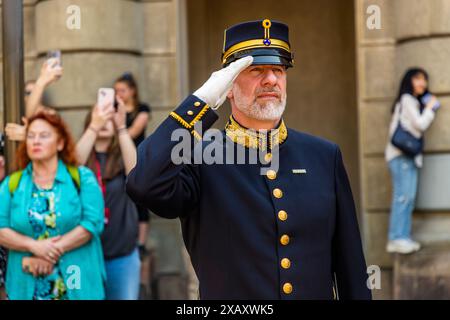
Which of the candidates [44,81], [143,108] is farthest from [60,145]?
[143,108]

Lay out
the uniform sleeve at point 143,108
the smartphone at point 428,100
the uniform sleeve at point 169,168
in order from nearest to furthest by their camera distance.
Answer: the uniform sleeve at point 169,168 < the smartphone at point 428,100 < the uniform sleeve at point 143,108

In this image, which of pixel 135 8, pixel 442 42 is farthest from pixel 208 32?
pixel 442 42

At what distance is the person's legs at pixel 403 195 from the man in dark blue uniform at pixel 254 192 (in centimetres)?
411

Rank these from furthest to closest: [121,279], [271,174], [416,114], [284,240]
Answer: [416,114]
[121,279]
[271,174]
[284,240]

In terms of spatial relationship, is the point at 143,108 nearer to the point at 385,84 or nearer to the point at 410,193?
the point at 385,84

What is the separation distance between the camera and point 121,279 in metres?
5.93

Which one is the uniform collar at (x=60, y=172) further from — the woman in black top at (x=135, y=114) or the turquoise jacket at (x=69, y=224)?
the woman in black top at (x=135, y=114)

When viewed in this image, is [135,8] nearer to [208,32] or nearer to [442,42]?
[208,32]

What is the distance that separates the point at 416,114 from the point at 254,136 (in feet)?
13.8

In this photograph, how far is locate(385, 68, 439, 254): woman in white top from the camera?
7324mm

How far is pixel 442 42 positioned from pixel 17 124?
387 centimetres

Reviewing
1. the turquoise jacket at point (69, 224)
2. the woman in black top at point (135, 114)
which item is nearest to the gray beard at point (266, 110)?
the turquoise jacket at point (69, 224)

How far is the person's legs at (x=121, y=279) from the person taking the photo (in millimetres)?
5895

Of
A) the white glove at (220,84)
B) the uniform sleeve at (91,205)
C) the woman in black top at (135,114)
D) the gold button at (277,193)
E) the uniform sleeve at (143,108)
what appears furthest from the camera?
the uniform sleeve at (143,108)
